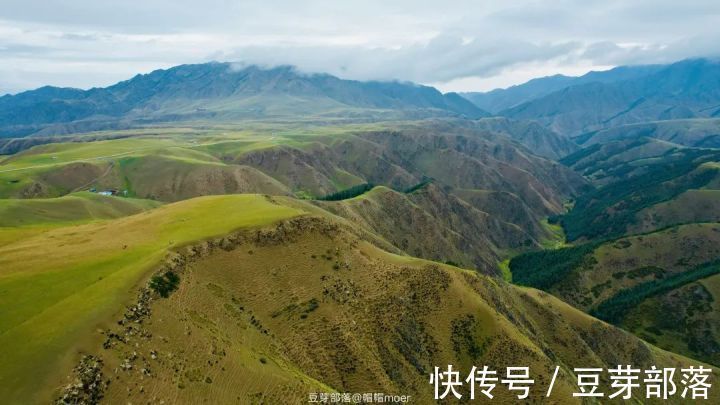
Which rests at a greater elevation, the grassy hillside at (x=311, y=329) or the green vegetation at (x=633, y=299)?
the grassy hillside at (x=311, y=329)

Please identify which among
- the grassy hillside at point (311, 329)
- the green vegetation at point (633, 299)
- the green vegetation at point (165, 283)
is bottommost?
the green vegetation at point (633, 299)

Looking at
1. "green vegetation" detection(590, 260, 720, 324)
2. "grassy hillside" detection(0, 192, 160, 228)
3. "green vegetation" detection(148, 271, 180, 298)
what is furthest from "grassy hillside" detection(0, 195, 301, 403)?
"green vegetation" detection(590, 260, 720, 324)

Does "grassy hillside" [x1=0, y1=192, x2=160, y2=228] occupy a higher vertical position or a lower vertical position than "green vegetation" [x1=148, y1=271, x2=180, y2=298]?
lower

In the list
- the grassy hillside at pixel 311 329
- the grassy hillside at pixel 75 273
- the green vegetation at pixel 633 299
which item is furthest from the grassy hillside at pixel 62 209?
the green vegetation at pixel 633 299

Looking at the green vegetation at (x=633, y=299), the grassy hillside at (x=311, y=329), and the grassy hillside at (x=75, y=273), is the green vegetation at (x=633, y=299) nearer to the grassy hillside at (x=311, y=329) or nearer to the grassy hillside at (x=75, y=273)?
the grassy hillside at (x=311, y=329)

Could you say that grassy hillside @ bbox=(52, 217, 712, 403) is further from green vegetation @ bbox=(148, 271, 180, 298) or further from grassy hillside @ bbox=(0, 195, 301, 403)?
grassy hillside @ bbox=(0, 195, 301, 403)

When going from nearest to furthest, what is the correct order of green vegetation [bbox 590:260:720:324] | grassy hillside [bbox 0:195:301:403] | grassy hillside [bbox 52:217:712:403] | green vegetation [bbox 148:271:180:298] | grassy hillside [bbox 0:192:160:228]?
grassy hillside [bbox 0:195:301:403], grassy hillside [bbox 52:217:712:403], green vegetation [bbox 148:271:180:298], grassy hillside [bbox 0:192:160:228], green vegetation [bbox 590:260:720:324]

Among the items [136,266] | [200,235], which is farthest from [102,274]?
[200,235]
